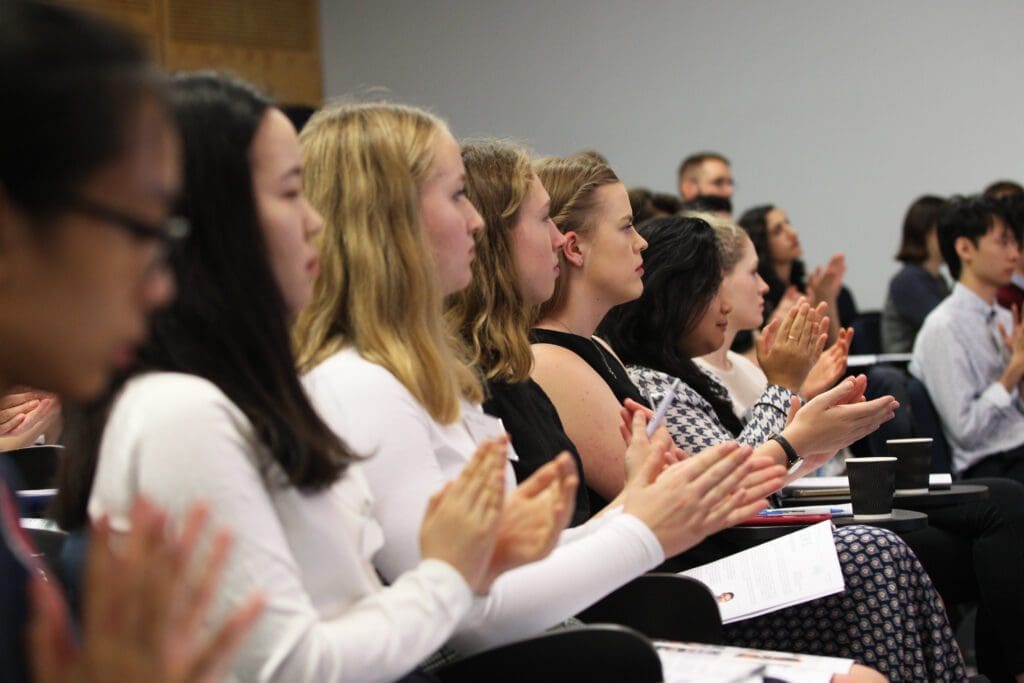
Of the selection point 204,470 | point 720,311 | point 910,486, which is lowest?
point 910,486

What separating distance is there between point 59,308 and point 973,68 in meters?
6.66

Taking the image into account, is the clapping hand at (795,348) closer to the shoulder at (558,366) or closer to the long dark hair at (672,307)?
the long dark hair at (672,307)

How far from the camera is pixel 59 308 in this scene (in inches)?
31.4

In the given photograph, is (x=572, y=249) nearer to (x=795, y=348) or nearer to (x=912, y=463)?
(x=795, y=348)

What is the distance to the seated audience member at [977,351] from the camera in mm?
4008

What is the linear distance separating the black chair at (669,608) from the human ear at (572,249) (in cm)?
92

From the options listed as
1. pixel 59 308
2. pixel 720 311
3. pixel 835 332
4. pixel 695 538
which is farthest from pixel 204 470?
pixel 835 332

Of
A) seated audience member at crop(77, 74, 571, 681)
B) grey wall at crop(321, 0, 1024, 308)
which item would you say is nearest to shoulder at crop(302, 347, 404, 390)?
seated audience member at crop(77, 74, 571, 681)

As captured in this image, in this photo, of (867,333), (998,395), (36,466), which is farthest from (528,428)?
(867,333)

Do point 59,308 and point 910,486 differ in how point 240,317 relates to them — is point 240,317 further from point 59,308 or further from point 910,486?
point 910,486

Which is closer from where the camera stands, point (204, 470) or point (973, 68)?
point (204, 470)

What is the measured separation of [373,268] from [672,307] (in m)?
1.46

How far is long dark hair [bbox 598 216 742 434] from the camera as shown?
117 inches

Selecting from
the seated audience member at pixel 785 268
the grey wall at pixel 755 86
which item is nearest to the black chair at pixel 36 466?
the seated audience member at pixel 785 268
